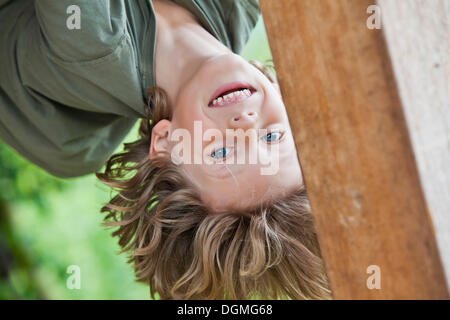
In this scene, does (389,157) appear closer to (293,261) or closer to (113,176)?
(293,261)

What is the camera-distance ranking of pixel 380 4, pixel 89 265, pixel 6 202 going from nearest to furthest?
pixel 380 4 → pixel 6 202 → pixel 89 265

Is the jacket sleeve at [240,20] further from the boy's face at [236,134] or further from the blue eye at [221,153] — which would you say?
the blue eye at [221,153]

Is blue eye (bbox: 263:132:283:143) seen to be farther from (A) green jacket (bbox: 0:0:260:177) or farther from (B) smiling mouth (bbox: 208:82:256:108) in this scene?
(A) green jacket (bbox: 0:0:260:177)

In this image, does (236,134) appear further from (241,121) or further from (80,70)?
(80,70)

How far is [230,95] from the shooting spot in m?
1.12

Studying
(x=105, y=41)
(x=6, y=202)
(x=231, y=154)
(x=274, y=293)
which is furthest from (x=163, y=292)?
(x=6, y=202)

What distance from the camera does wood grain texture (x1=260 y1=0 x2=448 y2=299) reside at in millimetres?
540

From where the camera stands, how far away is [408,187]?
0.54m

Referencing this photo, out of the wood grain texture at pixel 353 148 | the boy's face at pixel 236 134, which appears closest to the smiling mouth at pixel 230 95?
the boy's face at pixel 236 134

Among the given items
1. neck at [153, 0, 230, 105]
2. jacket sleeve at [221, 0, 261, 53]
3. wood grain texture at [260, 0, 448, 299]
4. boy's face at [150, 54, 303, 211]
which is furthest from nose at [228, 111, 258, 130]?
wood grain texture at [260, 0, 448, 299]

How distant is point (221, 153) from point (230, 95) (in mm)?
106

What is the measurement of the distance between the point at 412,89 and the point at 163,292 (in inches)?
33.7

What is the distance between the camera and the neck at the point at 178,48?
1204mm

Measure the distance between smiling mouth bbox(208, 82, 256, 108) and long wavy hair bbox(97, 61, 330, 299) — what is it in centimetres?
13
